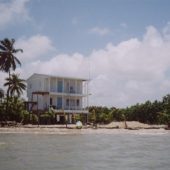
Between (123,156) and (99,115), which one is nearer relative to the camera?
(123,156)

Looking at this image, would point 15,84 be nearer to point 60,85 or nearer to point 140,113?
point 60,85

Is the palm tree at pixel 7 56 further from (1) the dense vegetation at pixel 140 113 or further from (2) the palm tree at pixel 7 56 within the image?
(1) the dense vegetation at pixel 140 113

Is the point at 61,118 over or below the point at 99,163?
over

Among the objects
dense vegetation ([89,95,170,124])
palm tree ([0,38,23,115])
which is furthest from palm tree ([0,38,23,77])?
dense vegetation ([89,95,170,124])

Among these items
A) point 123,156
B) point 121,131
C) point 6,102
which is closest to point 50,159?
point 123,156

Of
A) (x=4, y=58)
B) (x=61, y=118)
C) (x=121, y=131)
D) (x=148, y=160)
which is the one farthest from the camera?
(x=61, y=118)

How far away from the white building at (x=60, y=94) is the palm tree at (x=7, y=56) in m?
7.64

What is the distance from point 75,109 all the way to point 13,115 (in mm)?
12653

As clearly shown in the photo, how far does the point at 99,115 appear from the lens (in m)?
68.6

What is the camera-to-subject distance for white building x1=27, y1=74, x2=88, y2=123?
65.9 metres

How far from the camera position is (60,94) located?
66062 mm

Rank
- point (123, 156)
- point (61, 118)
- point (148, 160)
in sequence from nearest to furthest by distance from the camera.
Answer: point (148, 160), point (123, 156), point (61, 118)

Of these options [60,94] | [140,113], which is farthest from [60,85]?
[140,113]

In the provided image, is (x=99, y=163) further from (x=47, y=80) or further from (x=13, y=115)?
(x=47, y=80)
